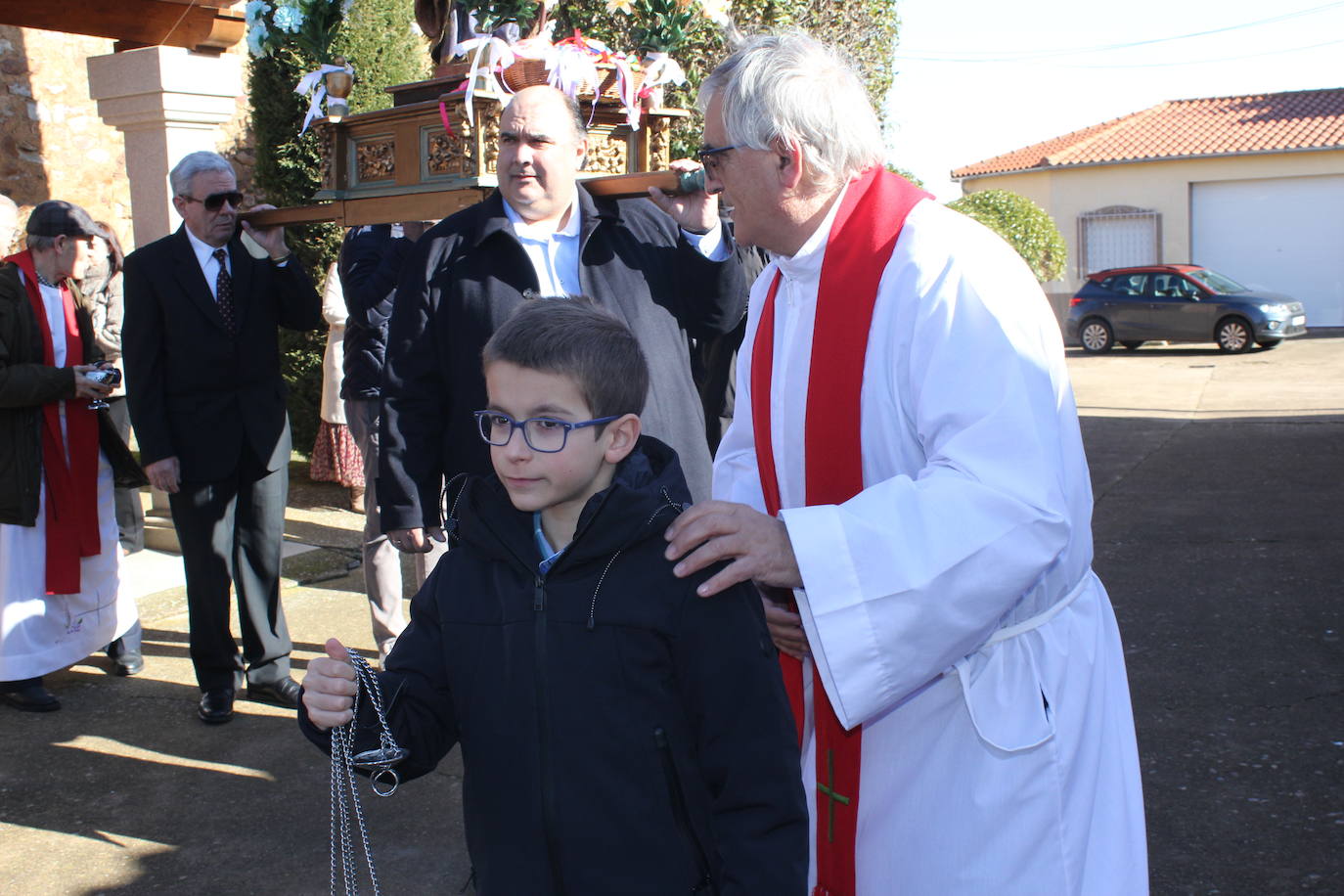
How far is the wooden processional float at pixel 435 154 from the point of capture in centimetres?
371

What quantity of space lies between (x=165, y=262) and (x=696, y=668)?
12.2 feet

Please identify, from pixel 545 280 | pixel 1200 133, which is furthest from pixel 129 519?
pixel 1200 133

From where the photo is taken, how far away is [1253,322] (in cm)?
2152

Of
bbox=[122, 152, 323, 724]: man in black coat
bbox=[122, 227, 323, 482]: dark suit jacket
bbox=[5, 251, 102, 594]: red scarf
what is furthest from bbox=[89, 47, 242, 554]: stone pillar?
bbox=[122, 227, 323, 482]: dark suit jacket

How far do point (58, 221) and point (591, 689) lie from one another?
429 cm

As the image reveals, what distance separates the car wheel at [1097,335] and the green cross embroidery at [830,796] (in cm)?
2216

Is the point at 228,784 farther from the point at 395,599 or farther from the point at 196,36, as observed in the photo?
the point at 196,36

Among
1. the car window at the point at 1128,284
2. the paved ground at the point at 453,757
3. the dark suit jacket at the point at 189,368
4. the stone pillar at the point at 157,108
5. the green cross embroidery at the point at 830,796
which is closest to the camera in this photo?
the green cross embroidery at the point at 830,796

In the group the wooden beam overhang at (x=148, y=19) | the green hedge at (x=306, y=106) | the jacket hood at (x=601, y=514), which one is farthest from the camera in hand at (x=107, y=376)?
the green hedge at (x=306, y=106)

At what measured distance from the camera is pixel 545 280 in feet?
12.0

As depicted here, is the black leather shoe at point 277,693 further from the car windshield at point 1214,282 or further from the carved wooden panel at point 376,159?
the car windshield at point 1214,282

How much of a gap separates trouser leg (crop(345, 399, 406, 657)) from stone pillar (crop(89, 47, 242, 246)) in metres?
2.57

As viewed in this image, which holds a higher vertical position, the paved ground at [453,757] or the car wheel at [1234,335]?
the car wheel at [1234,335]

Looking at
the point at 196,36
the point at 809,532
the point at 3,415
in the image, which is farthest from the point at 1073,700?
the point at 196,36
